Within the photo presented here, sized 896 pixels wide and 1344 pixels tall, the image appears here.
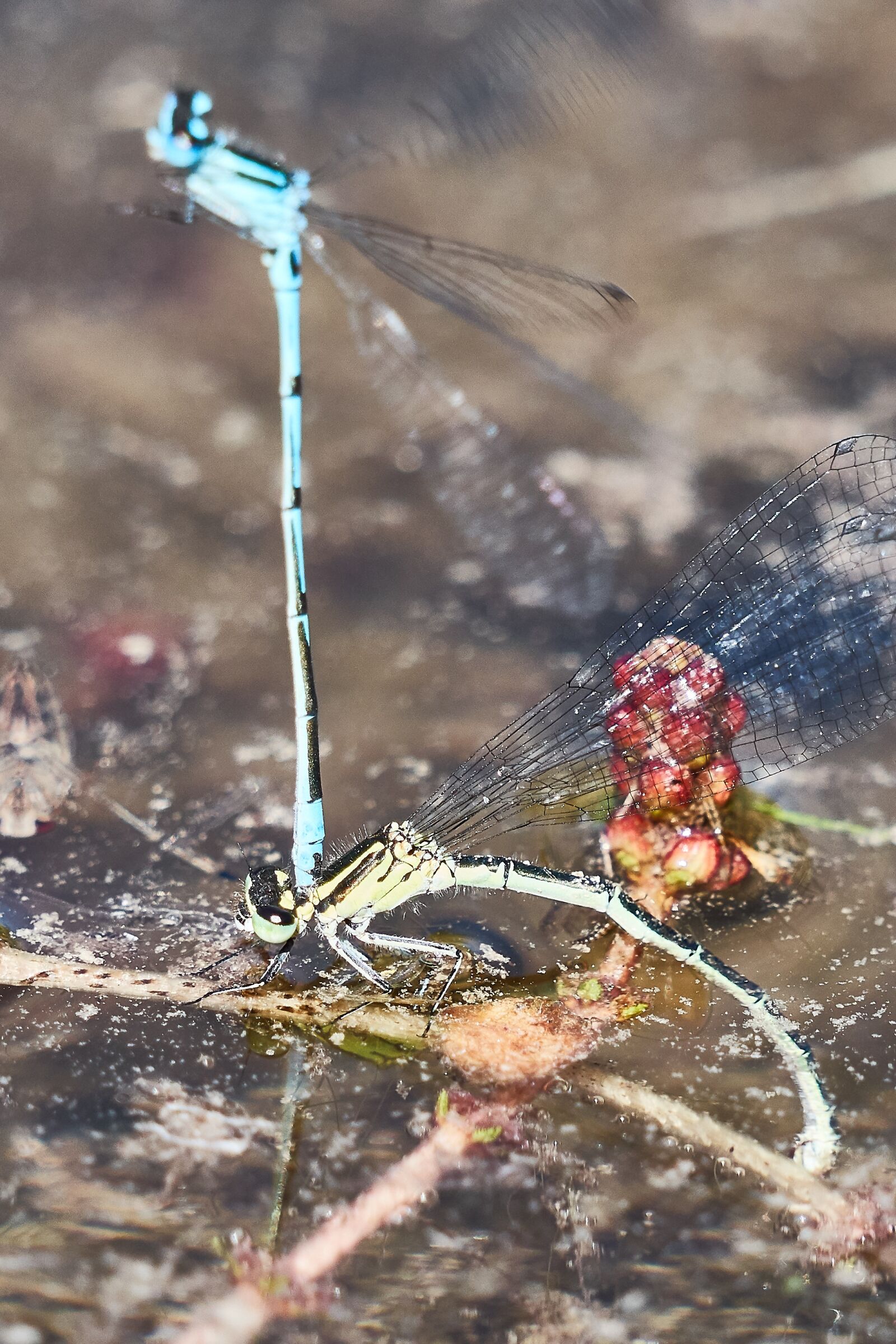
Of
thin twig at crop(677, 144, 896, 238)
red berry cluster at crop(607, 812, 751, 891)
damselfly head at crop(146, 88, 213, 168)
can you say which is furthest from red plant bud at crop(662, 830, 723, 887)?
thin twig at crop(677, 144, 896, 238)

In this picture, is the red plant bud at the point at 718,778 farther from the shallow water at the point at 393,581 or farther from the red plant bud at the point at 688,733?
the shallow water at the point at 393,581

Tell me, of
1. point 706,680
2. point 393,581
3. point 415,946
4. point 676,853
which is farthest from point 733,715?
point 393,581

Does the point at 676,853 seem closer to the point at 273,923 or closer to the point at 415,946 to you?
the point at 415,946

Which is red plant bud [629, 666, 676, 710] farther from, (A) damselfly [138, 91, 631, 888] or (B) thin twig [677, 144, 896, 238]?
(B) thin twig [677, 144, 896, 238]

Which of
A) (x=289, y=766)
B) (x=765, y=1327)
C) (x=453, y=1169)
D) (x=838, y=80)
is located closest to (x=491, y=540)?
(x=289, y=766)

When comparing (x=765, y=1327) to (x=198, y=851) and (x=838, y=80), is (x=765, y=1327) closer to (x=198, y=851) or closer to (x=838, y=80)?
(x=198, y=851)

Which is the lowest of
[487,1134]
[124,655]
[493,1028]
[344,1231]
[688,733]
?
[344,1231]
